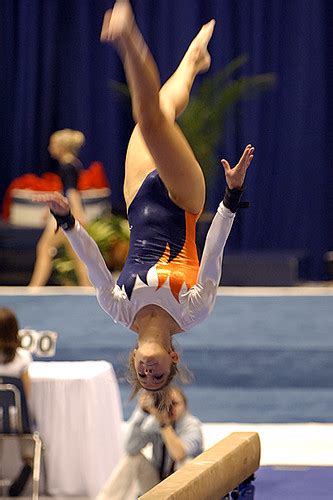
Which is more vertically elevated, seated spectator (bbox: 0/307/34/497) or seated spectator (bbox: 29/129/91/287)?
seated spectator (bbox: 29/129/91/287)

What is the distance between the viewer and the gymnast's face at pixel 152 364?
414 cm

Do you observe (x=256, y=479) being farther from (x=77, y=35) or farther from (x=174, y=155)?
(x=77, y=35)

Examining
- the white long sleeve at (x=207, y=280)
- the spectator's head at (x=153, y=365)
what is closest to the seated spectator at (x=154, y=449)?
the spectator's head at (x=153, y=365)

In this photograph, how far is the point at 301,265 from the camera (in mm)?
12344

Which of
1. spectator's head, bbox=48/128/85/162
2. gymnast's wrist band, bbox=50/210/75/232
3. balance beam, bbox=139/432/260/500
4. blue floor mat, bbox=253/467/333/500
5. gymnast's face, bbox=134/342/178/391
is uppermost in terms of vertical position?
spectator's head, bbox=48/128/85/162

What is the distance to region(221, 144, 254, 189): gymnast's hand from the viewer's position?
152 inches

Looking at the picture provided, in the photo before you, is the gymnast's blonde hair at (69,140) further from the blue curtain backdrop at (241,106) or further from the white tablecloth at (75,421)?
the white tablecloth at (75,421)

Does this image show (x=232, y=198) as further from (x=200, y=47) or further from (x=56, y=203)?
(x=200, y=47)

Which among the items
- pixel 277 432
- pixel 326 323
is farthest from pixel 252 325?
pixel 277 432

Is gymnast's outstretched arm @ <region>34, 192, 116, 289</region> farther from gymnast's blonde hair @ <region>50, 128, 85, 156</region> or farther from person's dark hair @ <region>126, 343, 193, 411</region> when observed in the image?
gymnast's blonde hair @ <region>50, 128, 85, 156</region>

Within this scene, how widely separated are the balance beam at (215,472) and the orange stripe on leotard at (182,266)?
0.65 meters

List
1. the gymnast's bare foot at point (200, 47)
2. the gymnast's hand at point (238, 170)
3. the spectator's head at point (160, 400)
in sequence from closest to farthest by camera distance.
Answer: the gymnast's hand at point (238, 170)
the spectator's head at point (160, 400)
the gymnast's bare foot at point (200, 47)

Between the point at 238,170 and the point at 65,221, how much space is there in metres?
0.60

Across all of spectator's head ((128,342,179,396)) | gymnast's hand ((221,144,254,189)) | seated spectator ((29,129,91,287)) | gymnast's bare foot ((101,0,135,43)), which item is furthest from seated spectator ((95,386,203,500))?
seated spectator ((29,129,91,287))
